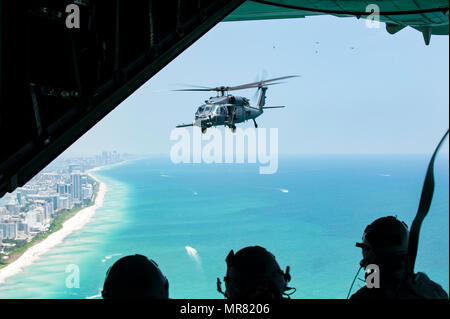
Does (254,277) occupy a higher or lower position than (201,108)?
lower

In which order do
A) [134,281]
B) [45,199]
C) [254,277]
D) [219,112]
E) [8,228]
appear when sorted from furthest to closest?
[45,199] < [8,228] < [219,112] < [254,277] < [134,281]

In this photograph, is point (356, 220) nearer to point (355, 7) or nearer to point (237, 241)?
point (237, 241)

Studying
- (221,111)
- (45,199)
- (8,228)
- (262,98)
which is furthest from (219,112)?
(45,199)

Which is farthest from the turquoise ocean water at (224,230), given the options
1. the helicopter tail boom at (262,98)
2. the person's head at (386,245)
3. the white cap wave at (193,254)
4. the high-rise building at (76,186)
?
the person's head at (386,245)

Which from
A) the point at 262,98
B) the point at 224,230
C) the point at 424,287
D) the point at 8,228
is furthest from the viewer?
the point at 224,230

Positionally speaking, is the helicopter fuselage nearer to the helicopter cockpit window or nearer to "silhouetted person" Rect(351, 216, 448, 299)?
the helicopter cockpit window

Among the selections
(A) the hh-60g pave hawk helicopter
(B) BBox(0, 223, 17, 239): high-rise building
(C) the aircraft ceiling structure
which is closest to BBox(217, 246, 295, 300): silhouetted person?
(C) the aircraft ceiling structure

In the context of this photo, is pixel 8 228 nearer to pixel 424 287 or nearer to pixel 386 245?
pixel 386 245
